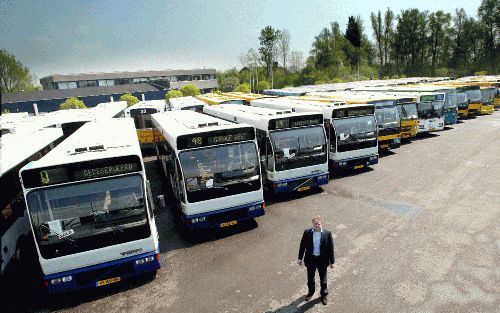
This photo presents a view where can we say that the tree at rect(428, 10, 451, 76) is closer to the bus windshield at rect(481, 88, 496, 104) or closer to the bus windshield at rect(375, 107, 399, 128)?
the bus windshield at rect(481, 88, 496, 104)

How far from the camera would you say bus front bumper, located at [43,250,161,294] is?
22.1 feet

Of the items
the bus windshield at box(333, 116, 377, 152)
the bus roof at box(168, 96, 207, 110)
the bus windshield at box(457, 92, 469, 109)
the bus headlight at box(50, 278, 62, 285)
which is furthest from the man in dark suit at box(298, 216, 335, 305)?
the bus windshield at box(457, 92, 469, 109)

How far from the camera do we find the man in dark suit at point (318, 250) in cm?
629

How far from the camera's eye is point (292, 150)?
459 inches

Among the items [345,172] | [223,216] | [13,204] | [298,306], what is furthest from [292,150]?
[13,204]

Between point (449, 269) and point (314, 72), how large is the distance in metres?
77.8

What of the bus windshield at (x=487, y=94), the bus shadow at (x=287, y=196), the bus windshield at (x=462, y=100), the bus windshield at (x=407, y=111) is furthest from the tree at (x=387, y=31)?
the bus shadow at (x=287, y=196)

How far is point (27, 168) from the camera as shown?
20.5 feet

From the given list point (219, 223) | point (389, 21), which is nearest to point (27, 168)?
point (219, 223)

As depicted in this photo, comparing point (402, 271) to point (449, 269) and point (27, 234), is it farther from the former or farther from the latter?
point (27, 234)

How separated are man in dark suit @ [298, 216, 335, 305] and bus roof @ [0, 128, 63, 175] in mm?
7106

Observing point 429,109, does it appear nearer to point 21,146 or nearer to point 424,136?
point 424,136

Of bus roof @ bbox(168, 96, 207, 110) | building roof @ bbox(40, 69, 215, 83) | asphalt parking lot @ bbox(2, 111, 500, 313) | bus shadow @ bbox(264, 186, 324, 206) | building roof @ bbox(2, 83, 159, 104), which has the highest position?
building roof @ bbox(40, 69, 215, 83)

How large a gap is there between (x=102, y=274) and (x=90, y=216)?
136 cm
